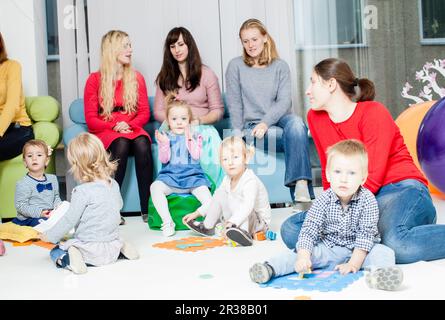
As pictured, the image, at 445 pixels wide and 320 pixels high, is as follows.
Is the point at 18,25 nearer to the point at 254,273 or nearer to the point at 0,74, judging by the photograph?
the point at 0,74

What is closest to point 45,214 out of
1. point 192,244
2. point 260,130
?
point 192,244

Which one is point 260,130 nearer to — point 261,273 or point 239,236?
point 239,236

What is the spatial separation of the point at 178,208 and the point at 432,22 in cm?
335

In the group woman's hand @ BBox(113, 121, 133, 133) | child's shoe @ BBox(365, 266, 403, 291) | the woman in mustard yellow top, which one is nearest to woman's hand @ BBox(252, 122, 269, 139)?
woman's hand @ BBox(113, 121, 133, 133)

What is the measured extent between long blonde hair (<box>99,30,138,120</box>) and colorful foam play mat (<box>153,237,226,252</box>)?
1.13 metres

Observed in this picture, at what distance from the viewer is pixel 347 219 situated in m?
2.13

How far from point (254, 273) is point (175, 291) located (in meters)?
0.25

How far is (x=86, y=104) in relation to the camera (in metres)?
3.77

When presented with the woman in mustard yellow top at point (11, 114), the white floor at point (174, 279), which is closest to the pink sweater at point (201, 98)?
the woman in mustard yellow top at point (11, 114)

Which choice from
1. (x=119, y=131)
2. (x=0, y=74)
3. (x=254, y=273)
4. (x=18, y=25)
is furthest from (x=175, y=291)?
(x=18, y=25)

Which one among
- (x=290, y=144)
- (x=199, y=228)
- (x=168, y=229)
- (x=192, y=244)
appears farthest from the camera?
(x=290, y=144)

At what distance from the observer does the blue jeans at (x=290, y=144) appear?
137 inches

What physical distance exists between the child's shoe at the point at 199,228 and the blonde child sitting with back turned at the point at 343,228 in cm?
88
